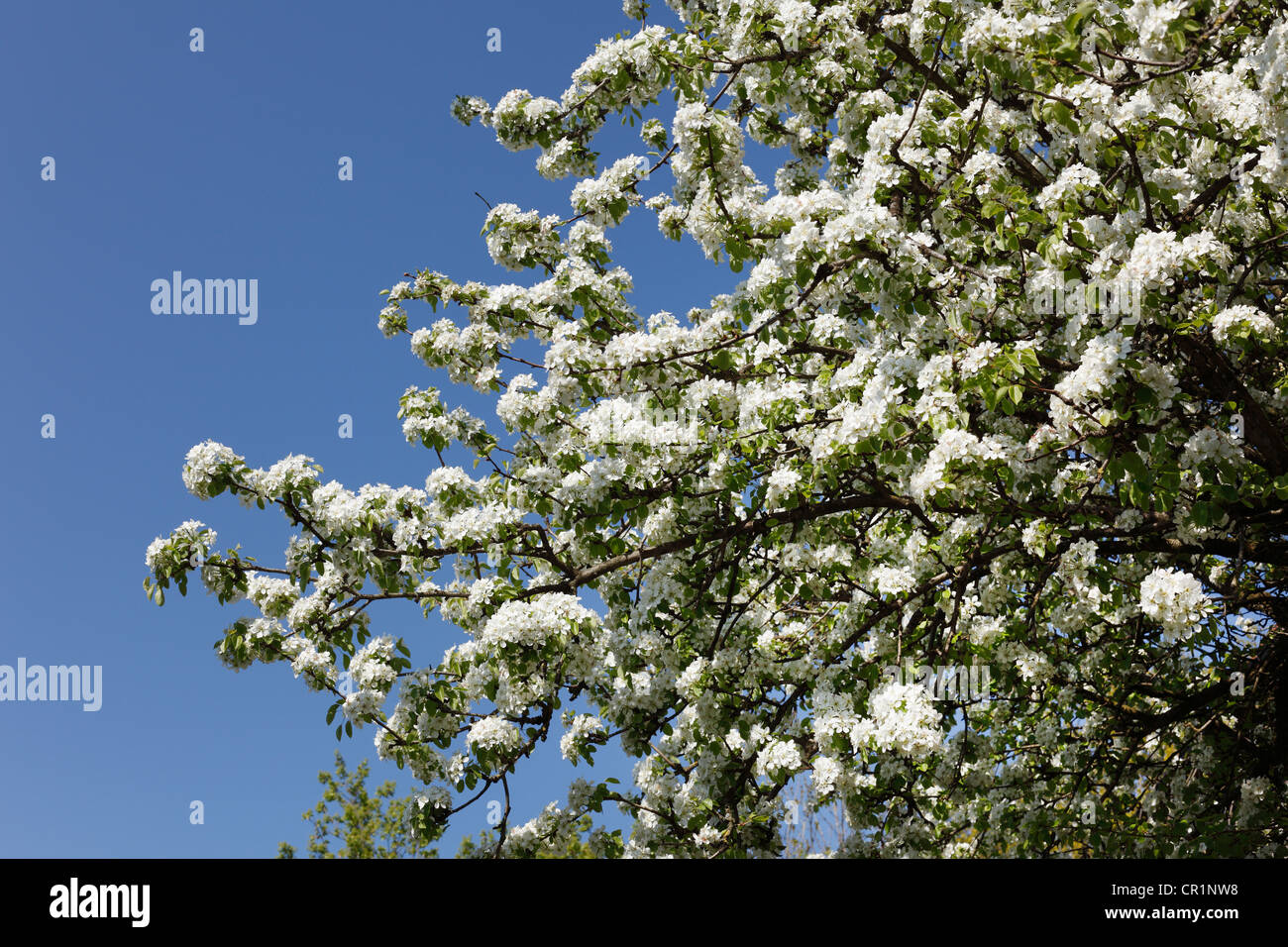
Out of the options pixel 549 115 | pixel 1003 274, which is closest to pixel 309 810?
pixel 549 115

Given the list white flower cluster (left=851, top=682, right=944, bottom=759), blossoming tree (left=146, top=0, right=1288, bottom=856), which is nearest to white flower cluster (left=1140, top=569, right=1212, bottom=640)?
blossoming tree (left=146, top=0, right=1288, bottom=856)

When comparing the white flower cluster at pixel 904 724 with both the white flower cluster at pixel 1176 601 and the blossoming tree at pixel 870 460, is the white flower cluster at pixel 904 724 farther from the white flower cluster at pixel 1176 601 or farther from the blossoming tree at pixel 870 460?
the white flower cluster at pixel 1176 601

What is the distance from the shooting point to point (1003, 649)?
821 centimetres

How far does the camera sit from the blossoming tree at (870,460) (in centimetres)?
580

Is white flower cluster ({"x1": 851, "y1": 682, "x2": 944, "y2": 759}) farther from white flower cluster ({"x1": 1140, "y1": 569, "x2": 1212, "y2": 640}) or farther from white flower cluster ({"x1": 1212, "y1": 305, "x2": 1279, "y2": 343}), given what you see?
white flower cluster ({"x1": 1212, "y1": 305, "x2": 1279, "y2": 343})

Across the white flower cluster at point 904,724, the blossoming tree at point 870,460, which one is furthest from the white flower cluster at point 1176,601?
the white flower cluster at point 904,724

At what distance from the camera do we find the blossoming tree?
5797mm

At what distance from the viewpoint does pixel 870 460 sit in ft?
23.7

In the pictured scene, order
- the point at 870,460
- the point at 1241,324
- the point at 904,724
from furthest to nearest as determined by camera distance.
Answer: the point at 870,460 < the point at 904,724 < the point at 1241,324

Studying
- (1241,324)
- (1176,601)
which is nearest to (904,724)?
(1176,601)

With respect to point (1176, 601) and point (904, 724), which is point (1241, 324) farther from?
point (904, 724)
